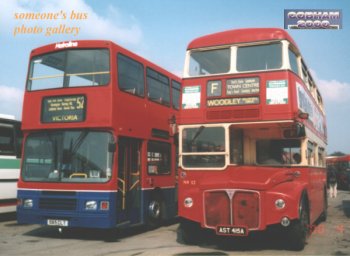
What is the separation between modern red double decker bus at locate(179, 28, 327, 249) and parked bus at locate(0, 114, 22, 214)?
631 cm

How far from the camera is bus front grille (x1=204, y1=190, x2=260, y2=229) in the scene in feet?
26.6

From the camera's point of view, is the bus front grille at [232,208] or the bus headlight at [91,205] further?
the bus headlight at [91,205]

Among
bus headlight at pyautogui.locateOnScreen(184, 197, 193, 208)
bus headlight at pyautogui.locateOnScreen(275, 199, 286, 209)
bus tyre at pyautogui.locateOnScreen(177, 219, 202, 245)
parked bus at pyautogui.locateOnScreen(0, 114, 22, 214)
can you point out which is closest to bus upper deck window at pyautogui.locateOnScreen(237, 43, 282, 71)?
bus headlight at pyautogui.locateOnScreen(275, 199, 286, 209)

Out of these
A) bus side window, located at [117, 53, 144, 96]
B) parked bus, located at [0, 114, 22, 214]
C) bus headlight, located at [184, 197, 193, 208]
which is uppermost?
bus side window, located at [117, 53, 144, 96]

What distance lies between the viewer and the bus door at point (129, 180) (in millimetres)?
10195

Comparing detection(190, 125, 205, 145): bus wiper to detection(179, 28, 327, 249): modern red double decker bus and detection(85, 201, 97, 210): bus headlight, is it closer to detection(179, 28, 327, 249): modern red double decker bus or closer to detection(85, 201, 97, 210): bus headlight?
detection(179, 28, 327, 249): modern red double decker bus

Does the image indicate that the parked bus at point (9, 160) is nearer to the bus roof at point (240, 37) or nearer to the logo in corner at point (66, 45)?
the logo in corner at point (66, 45)

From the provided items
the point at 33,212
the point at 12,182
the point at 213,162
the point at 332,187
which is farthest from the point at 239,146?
the point at 332,187

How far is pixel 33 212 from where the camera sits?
9.83m

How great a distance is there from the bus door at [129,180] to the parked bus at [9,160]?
4.56 m

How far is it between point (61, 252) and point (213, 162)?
3.50 meters

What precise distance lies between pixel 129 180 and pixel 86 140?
67.2 inches

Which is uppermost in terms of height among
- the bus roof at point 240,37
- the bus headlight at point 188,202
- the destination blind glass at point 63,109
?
the bus roof at point 240,37

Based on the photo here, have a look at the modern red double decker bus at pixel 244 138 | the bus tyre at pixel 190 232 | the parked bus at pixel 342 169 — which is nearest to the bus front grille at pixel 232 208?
the modern red double decker bus at pixel 244 138
